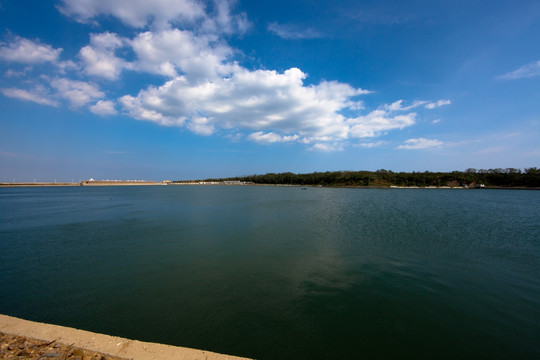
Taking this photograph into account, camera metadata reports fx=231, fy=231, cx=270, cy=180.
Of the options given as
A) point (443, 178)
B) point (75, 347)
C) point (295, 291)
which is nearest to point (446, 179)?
point (443, 178)

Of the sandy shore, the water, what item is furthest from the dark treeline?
the sandy shore

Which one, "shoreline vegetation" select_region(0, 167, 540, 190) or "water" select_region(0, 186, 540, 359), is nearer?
"water" select_region(0, 186, 540, 359)

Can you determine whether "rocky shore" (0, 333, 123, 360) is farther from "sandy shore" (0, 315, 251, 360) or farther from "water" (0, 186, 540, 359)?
"water" (0, 186, 540, 359)

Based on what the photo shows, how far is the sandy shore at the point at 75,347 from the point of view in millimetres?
4945

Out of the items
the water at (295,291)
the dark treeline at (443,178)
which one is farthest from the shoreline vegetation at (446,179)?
the water at (295,291)

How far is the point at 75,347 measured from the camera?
522cm

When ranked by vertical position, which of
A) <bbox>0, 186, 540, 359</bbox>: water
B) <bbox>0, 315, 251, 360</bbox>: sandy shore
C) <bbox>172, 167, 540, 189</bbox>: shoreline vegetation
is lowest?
<bbox>0, 186, 540, 359</bbox>: water

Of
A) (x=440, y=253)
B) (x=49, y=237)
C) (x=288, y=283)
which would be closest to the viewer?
(x=288, y=283)

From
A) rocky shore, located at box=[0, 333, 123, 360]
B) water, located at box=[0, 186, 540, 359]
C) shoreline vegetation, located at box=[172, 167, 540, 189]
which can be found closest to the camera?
rocky shore, located at box=[0, 333, 123, 360]

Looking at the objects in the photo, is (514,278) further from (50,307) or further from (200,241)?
(50,307)

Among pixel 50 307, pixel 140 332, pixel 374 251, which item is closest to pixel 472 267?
pixel 374 251

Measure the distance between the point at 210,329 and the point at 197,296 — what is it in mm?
2266

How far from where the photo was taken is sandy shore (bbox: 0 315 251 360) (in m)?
4.95

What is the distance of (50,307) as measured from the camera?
8.39 m
